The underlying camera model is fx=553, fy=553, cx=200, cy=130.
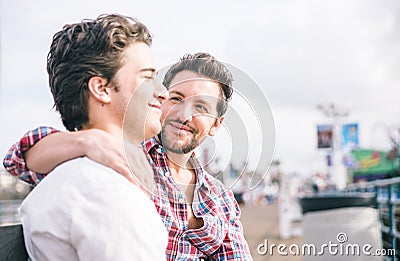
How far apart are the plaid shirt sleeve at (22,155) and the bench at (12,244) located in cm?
8

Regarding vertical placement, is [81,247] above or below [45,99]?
below

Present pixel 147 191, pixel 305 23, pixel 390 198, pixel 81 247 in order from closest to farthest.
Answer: pixel 81 247 → pixel 147 191 → pixel 305 23 → pixel 390 198

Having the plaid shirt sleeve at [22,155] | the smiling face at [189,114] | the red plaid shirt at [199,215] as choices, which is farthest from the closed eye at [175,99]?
the plaid shirt sleeve at [22,155]

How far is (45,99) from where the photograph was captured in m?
0.96

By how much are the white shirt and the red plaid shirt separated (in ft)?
0.93

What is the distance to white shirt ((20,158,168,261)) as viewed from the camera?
Answer: 61 centimetres

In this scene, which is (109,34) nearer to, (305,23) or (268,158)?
(268,158)

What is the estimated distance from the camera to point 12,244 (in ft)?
2.41

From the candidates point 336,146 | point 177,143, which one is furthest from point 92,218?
point 336,146

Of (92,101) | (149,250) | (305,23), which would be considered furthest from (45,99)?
(305,23)

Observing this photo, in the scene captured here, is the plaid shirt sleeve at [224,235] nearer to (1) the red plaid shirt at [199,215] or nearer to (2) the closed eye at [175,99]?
(1) the red plaid shirt at [199,215]

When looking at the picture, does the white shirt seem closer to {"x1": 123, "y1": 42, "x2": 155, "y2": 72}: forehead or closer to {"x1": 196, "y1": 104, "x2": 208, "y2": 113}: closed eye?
{"x1": 123, "y1": 42, "x2": 155, "y2": 72}: forehead

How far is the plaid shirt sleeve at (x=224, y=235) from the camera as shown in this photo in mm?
987

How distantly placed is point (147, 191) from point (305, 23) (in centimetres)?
111
